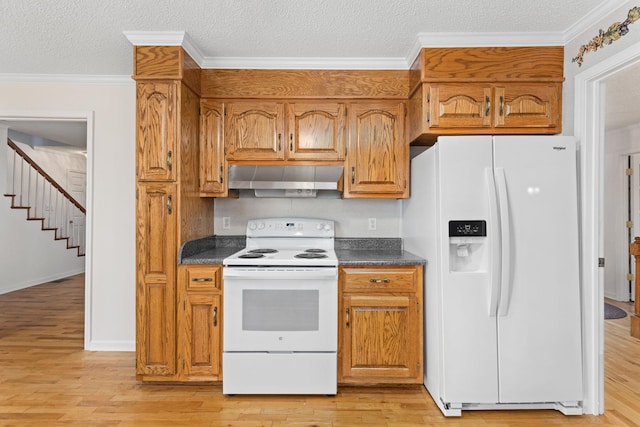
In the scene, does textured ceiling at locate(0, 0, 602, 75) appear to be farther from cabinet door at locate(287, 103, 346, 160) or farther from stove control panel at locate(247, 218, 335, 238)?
stove control panel at locate(247, 218, 335, 238)

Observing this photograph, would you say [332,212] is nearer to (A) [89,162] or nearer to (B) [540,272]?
(B) [540,272]

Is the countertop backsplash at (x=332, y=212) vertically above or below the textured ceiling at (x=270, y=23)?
below

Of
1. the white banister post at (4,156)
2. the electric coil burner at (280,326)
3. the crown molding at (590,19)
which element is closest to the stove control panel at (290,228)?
the electric coil burner at (280,326)

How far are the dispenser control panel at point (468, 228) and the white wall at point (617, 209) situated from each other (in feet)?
14.7

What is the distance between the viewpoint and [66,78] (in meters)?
3.28

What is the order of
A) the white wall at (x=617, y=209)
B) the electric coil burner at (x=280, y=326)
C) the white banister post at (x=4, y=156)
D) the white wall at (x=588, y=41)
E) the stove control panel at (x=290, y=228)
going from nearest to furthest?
the white wall at (x=588, y=41) < the electric coil burner at (x=280, y=326) < the stove control panel at (x=290, y=228) < the white wall at (x=617, y=209) < the white banister post at (x=4, y=156)

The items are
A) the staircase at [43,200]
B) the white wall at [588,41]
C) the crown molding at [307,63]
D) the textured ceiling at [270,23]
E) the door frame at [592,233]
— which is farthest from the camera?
the staircase at [43,200]

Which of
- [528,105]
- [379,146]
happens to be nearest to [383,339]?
[379,146]

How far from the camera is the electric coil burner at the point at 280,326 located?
248cm

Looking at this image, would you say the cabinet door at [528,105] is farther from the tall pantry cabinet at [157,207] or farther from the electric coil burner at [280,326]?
the tall pantry cabinet at [157,207]

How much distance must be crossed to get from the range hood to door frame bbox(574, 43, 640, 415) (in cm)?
162

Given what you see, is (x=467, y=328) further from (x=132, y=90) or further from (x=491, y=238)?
(x=132, y=90)

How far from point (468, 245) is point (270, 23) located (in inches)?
74.0

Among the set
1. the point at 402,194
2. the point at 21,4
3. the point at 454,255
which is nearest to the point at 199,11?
the point at 21,4
